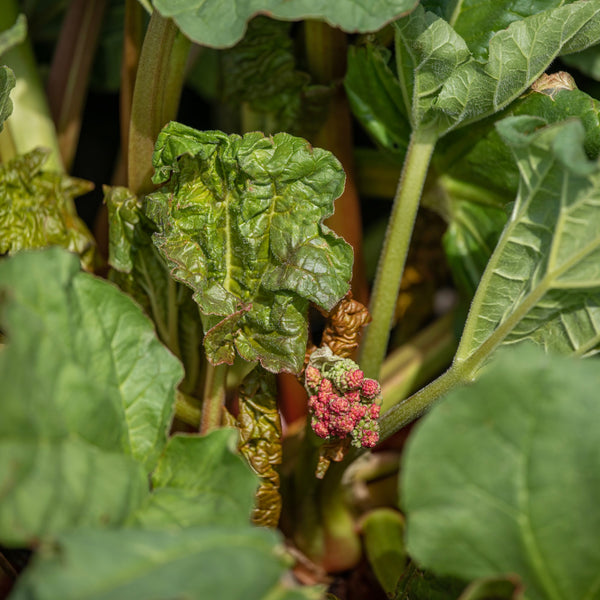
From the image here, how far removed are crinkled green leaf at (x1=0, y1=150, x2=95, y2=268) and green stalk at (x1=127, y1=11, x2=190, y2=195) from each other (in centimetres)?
14

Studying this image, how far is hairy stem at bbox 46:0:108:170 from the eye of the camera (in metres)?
1.41

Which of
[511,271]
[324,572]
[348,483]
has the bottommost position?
[324,572]

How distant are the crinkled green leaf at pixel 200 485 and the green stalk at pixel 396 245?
0.39m

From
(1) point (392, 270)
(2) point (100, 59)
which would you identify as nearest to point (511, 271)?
(1) point (392, 270)

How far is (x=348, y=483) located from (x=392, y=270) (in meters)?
0.39

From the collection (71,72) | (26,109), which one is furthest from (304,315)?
(71,72)

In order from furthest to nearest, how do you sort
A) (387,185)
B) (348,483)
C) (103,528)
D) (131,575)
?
(387,185), (348,483), (103,528), (131,575)

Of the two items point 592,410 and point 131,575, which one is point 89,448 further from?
point 592,410

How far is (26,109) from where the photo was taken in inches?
49.9

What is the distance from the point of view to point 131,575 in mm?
541

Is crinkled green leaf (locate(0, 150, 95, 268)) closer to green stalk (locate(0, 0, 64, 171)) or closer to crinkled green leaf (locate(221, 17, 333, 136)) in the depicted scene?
green stalk (locate(0, 0, 64, 171))

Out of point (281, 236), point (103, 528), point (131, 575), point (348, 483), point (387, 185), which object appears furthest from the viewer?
point (387, 185)

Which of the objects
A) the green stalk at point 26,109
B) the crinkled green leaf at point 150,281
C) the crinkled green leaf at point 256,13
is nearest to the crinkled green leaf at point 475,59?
the crinkled green leaf at point 256,13

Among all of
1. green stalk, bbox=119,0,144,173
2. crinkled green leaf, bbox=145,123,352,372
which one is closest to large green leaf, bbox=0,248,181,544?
crinkled green leaf, bbox=145,123,352,372
